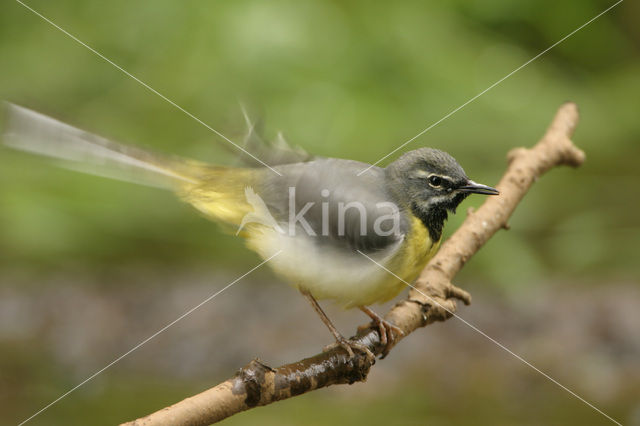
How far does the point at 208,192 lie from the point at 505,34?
8.83ft

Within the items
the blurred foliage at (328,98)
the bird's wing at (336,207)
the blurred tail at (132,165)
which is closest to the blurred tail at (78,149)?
the blurred tail at (132,165)

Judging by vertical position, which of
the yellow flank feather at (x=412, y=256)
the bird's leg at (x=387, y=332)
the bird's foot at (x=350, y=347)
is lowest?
the bird's foot at (x=350, y=347)

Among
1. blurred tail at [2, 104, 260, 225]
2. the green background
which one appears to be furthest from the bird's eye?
the green background

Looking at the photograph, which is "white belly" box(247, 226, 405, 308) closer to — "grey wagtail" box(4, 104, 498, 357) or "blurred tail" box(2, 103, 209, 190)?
"grey wagtail" box(4, 104, 498, 357)

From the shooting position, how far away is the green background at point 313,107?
3.30 m

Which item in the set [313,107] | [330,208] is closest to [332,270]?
[330,208]

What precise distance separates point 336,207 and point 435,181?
0.21m

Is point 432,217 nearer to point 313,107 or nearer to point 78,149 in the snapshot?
point 78,149

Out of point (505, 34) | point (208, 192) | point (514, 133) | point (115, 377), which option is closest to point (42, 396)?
point (115, 377)

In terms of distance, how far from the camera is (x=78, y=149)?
1.33m

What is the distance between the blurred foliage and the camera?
3.34 meters

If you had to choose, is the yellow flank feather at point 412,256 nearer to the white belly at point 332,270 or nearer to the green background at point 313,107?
the white belly at point 332,270

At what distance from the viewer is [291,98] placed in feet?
11.3

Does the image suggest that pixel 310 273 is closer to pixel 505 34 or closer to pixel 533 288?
pixel 533 288
